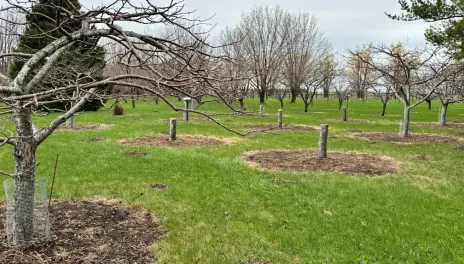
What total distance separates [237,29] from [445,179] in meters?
31.7

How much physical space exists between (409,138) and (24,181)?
1403 centimetres

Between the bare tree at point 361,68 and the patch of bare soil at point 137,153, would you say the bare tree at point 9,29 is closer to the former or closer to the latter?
the patch of bare soil at point 137,153

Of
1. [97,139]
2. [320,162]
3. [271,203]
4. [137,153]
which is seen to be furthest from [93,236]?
[97,139]

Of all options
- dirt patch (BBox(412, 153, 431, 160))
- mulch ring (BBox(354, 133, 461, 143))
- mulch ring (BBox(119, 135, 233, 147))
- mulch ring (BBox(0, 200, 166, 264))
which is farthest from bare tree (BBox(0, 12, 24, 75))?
mulch ring (BBox(354, 133, 461, 143))

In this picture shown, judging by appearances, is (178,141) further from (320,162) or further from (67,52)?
(67,52)

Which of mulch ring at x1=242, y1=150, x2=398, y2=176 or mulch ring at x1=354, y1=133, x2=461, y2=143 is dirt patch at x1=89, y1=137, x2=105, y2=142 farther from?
mulch ring at x1=354, y1=133, x2=461, y2=143

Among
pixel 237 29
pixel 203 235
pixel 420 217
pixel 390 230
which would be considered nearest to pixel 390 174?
pixel 420 217

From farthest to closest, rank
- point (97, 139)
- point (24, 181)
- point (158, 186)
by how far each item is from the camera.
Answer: point (97, 139) → point (158, 186) → point (24, 181)

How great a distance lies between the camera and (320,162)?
969 cm

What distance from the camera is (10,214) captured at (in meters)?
4.36

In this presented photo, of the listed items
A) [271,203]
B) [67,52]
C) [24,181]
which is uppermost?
[67,52]

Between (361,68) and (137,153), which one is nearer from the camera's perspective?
→ (137,153)

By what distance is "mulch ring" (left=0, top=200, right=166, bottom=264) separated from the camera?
13.7ft

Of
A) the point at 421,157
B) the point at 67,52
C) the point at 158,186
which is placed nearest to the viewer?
the point at 67,52
